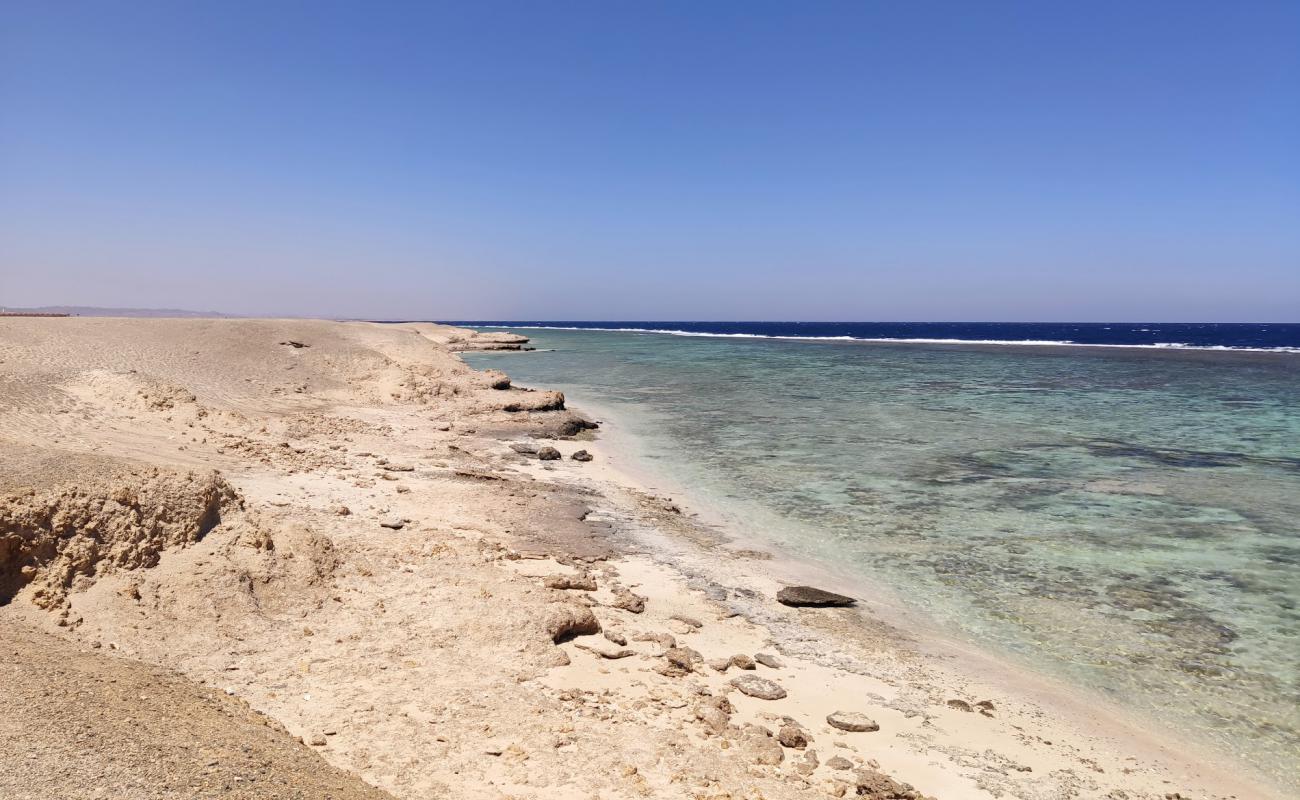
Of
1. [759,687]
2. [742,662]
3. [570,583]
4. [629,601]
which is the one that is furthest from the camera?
[570,583]

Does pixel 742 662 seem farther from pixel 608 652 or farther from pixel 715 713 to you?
pixel 608 652

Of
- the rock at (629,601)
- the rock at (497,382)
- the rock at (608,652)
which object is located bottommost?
the rock at (629,601)

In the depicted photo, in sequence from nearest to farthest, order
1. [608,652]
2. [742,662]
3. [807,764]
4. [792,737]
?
[807,764], [792,737], [608,652], [742,662]

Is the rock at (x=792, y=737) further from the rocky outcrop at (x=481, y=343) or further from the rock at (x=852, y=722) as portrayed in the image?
the rocky outcrop at (x=481, y=343)

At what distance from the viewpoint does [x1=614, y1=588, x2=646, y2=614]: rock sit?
6285 mm

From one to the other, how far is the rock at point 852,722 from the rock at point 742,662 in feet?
2.58

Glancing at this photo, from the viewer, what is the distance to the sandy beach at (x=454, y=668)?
3387mm

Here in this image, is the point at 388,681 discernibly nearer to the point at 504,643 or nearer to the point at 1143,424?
the point at 504,643

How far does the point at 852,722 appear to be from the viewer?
4660 mm

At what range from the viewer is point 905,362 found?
144ft

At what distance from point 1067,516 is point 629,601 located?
7104 millimetres

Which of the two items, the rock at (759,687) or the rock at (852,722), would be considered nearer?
the rock at (852,722)

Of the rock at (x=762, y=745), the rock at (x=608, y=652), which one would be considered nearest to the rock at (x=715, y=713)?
the rock at (x=762, y=745)

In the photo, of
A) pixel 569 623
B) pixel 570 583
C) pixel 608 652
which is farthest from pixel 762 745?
pixel 570 583
